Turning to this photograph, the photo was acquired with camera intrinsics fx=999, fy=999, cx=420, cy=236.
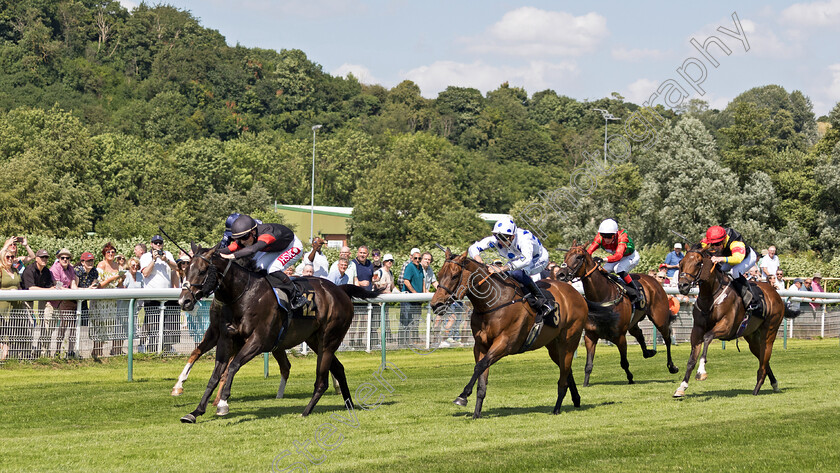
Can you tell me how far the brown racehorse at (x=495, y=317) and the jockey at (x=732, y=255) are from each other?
8.52 feet

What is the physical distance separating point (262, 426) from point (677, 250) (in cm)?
1299

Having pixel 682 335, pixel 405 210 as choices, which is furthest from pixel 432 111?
pixel 682 335

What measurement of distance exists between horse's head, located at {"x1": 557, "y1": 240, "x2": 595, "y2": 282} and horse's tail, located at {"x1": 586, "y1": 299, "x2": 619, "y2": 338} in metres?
0.62

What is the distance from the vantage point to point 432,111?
141500 mm

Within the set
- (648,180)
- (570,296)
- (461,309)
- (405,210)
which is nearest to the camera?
(570,296)

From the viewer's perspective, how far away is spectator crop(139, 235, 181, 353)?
13.9m

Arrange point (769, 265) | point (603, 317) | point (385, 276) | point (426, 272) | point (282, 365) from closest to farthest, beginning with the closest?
point (282, 365) < point (603, 317) < point (385, 276) < point (426, 272) < point (769, 265)

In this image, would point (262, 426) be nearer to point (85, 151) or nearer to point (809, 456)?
point (809, 456)

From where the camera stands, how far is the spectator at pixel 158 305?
13.9 m

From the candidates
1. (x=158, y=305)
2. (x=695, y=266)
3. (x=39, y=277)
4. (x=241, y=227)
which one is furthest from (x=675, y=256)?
(x=241, y=227)

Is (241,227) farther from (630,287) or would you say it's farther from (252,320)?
(630,287)

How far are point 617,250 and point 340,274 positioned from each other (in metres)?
4.71

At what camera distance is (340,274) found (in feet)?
52.4

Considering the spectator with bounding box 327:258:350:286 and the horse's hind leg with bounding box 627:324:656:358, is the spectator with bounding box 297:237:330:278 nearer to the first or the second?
the spectator with bounding box 327:258:350:286
